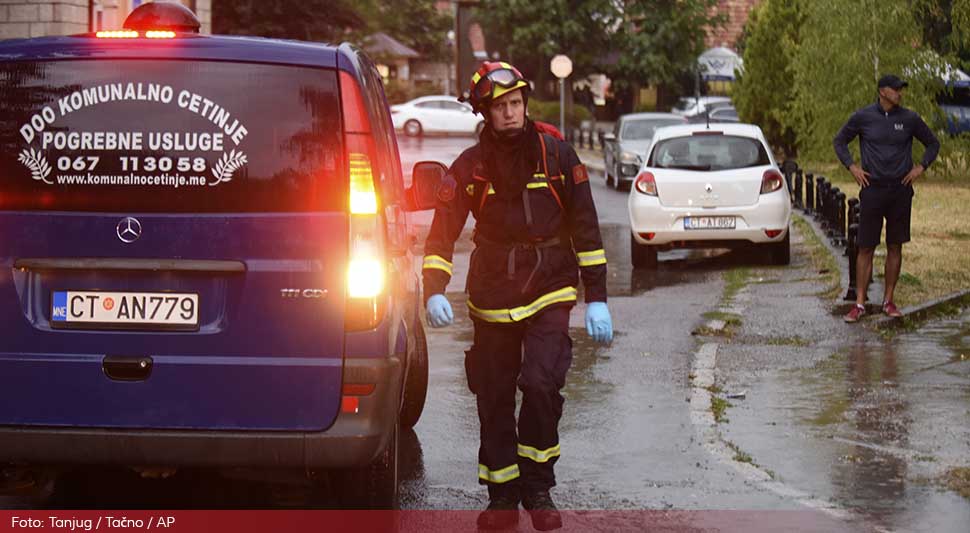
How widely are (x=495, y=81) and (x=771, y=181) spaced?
39.3 feet

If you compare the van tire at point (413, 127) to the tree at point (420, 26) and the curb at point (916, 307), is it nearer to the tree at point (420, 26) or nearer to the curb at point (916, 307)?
the tree at point (420, 26)

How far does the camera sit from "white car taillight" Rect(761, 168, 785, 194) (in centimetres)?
1827

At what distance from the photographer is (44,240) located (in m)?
6.07

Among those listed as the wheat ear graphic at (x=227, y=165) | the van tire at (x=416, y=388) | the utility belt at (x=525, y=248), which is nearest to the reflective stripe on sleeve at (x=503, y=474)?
the utility belt at (x=525, y=248)

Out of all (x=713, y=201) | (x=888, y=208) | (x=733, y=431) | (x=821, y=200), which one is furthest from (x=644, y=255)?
(x=733, y=431)

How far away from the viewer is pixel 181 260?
607cm

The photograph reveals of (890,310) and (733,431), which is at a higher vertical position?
(890,310)

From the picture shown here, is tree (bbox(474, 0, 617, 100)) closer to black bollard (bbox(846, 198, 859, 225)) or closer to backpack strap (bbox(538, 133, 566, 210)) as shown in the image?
black bollard (bbox(846, 198, 859, 225))

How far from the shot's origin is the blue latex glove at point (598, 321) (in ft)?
22.5

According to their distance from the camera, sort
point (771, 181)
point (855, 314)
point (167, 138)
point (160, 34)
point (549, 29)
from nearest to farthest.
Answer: point (167, 138) → point (160, 34) → point (855, 314) → point (771, 181) → point (549, 29)

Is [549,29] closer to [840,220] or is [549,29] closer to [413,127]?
[413,127]

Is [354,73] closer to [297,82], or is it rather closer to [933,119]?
[297,82]

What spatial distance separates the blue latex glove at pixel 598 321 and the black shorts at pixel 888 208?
6.35 m

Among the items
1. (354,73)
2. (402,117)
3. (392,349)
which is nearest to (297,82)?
(354,73)
